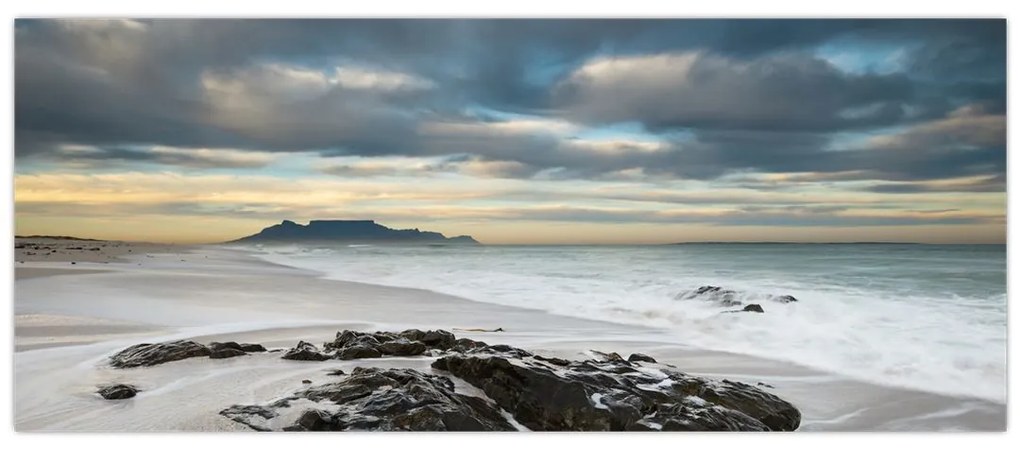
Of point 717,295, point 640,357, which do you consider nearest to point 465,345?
point 640,357

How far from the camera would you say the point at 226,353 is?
3.30m

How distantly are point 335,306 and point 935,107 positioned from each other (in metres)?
3.06

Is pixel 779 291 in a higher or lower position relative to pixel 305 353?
higher

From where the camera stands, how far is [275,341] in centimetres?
339

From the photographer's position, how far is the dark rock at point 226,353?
328cm

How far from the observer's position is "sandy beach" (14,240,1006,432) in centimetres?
307

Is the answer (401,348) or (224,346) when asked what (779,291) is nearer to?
(401,348)

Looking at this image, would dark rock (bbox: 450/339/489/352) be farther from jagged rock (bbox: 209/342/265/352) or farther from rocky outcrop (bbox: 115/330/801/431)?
jagged rock (bbox: 209/342/265/352)

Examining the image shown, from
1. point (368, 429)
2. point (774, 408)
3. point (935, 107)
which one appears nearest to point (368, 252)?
point (368, 429)

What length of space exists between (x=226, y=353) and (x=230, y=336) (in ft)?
0.36

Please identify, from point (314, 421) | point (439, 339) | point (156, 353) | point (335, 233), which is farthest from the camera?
point (335, 233)

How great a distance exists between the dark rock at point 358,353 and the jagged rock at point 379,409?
0.23 meters

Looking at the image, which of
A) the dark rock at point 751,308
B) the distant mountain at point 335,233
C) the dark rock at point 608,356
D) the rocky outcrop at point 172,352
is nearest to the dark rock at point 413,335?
the distant mountain at point 335,233

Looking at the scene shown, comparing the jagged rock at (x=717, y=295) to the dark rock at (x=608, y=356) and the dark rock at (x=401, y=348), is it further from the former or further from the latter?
the dark rock at (x=401, y=348)
